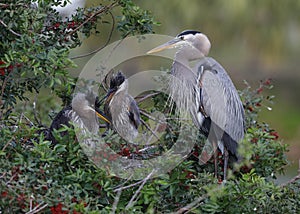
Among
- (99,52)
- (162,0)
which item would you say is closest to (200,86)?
(99,52)

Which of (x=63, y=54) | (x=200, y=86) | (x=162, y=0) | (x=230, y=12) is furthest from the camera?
(x=230, y=12)

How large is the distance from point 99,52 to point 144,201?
5.00ft

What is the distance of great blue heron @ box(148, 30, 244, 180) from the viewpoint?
13.8ft

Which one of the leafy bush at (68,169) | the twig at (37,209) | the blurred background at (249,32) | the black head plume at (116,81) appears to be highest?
the blurred background at (249,32)

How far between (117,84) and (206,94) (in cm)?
55

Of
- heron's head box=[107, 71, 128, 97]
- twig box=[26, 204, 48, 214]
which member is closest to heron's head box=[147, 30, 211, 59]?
heron's head box=[107, 71, 128, 97]

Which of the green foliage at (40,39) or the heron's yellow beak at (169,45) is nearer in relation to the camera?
the green foliage at (40,39)

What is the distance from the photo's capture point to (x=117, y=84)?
4.27 metres

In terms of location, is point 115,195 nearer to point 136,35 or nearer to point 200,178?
point 200,178

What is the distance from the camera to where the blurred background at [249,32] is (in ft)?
27.2

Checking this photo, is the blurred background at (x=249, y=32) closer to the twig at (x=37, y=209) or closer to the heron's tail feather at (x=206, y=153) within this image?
the heron's tail feather at (x=206, y=153)

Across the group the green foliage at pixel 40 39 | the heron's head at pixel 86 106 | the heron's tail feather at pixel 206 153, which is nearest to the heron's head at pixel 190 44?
the heron's head at pixel 86 106

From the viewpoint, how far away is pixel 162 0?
27.0 ft

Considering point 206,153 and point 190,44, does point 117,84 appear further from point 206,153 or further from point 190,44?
point 206,153
